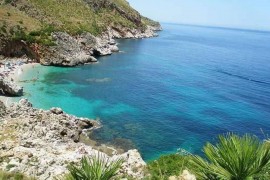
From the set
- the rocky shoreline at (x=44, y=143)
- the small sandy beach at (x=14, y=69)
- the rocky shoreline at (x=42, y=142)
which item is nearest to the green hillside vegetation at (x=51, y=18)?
the rocky shoreline at (x=42, y=142)

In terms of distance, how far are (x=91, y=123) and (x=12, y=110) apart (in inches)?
437

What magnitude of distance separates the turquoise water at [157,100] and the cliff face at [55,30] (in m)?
5.82

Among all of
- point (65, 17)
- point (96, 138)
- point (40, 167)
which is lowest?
point (96, 138)

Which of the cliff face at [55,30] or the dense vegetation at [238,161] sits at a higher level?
the dense vegetation at [238,161]

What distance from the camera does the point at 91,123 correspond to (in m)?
48.6

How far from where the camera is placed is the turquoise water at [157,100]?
47.3 metres

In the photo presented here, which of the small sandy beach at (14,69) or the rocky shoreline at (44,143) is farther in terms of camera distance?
the small sandy beach at (14,69)

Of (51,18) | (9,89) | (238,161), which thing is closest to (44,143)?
(9,89)

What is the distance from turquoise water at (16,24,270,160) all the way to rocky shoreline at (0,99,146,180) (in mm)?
4800

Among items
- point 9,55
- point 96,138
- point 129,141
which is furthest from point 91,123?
point 9,55

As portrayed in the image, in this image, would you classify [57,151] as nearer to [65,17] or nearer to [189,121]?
[189,121]

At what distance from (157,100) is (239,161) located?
2090 inches

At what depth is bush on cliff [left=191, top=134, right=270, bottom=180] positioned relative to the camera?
10.8 meters

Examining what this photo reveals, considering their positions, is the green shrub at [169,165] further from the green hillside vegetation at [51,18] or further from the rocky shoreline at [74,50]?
the green hillside vegetation at [51,18]
